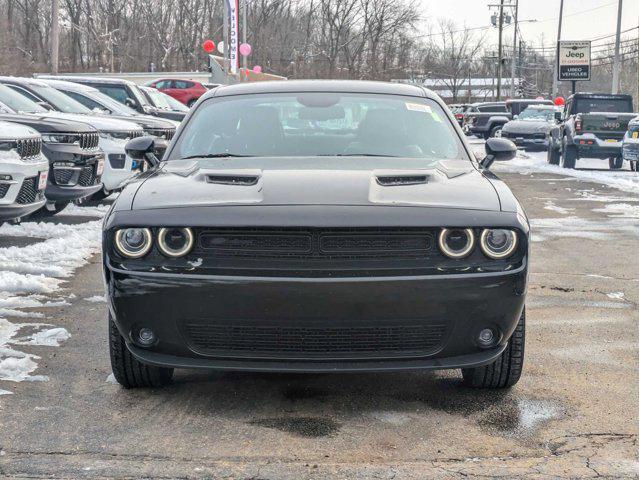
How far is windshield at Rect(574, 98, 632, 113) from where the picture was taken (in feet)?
81.6

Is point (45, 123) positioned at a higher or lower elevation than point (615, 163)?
higher

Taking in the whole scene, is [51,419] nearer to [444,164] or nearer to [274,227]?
[274,227]

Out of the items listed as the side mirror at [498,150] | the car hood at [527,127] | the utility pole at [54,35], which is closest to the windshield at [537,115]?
the car hood at [527,127]

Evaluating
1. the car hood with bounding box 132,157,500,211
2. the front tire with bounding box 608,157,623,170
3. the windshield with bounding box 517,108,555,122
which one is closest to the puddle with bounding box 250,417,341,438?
the car hood with bounding box 132,157,500,211

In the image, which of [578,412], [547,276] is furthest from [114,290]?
[547,276]

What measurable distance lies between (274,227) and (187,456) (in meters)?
0.92

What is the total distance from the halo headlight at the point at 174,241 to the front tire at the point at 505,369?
1428mm

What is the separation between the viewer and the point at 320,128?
203 inches

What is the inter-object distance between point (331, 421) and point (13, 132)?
5.94m

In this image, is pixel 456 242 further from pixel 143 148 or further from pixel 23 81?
pixel 23 81

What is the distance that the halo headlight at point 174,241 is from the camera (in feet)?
12.4

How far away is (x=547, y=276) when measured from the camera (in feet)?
25.4

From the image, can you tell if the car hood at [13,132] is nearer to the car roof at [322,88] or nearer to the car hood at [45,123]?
the car hood at [45,123]

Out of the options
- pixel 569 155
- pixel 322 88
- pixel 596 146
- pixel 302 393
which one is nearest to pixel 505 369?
pixel 302 393
